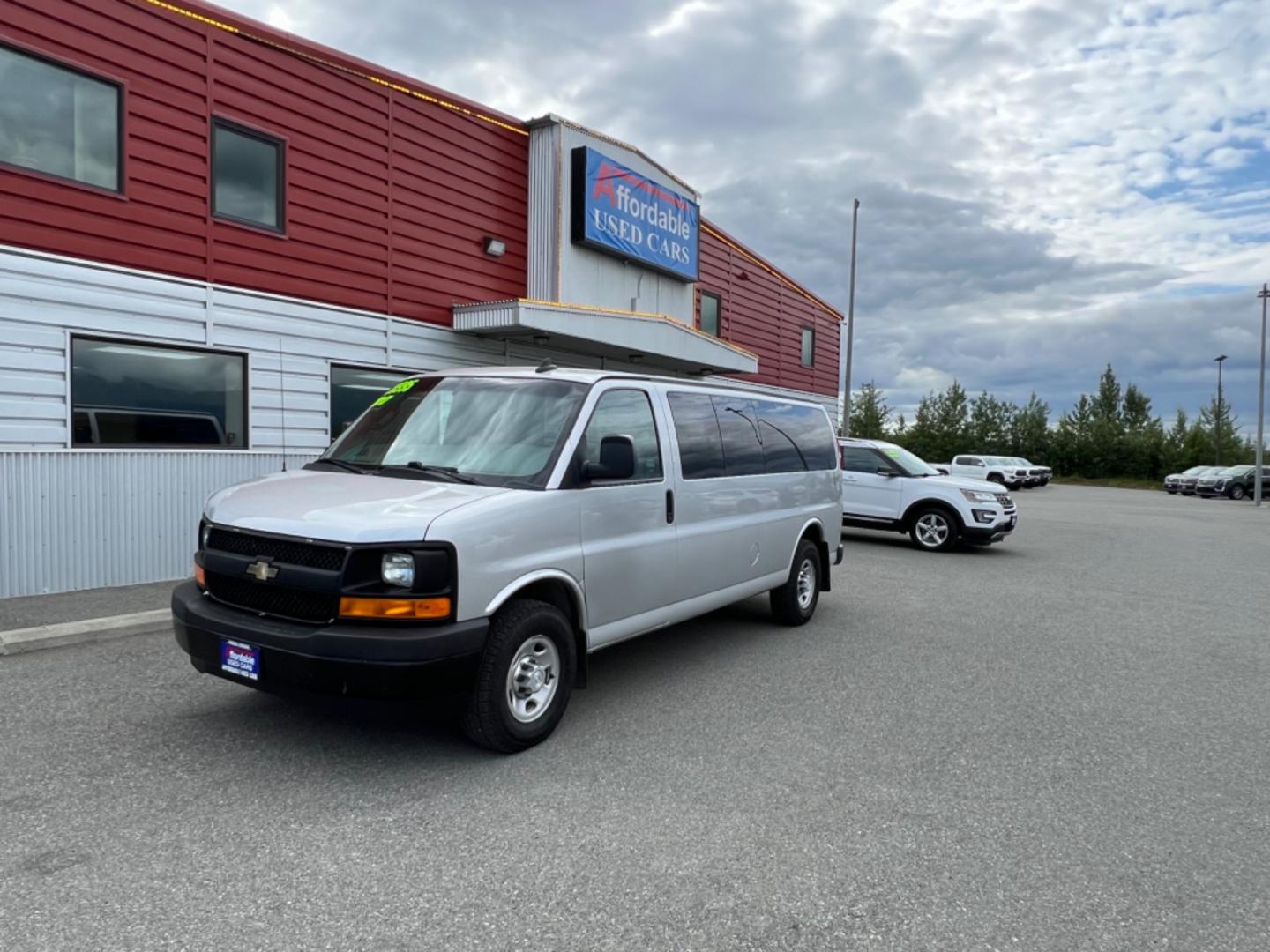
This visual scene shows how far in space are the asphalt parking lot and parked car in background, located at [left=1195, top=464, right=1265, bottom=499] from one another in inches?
1485

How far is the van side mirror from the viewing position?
4551 mm

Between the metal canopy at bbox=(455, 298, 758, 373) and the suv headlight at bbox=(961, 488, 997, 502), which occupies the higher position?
the metal canopy at bbox=(455, 298, 758, 373)

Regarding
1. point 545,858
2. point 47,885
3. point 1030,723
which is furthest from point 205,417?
point 1030,723

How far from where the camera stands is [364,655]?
144 inches

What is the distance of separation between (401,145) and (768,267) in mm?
11987

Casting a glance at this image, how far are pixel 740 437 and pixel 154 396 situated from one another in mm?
6157

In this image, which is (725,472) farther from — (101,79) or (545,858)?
(101,79)

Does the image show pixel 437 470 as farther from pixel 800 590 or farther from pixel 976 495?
pixel 976 495

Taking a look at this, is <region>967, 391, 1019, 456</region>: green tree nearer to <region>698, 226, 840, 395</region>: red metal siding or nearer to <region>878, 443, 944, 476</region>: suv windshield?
<region>698, 226, 840, 395</region>: red metal siding

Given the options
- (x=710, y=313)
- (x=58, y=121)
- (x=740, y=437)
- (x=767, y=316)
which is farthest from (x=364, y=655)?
Answer: (x=767, y=316)

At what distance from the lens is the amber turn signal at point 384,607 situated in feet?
12.3

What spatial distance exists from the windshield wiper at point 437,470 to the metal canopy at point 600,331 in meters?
6.68

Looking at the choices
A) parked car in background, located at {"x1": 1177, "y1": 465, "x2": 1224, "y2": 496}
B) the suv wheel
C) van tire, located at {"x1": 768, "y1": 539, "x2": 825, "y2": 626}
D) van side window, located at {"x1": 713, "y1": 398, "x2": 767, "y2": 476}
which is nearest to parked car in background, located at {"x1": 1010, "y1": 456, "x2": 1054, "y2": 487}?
parked car in background, located at {"x1": 1177, "y1": 465, "x2": 1224, "y2": 496}

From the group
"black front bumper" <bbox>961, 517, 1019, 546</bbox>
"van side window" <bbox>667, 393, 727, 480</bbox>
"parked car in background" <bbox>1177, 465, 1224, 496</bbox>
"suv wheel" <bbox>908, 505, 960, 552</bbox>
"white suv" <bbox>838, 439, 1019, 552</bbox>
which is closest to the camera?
"van side window" <bbox>667, 393, 727, 480</bbox>
